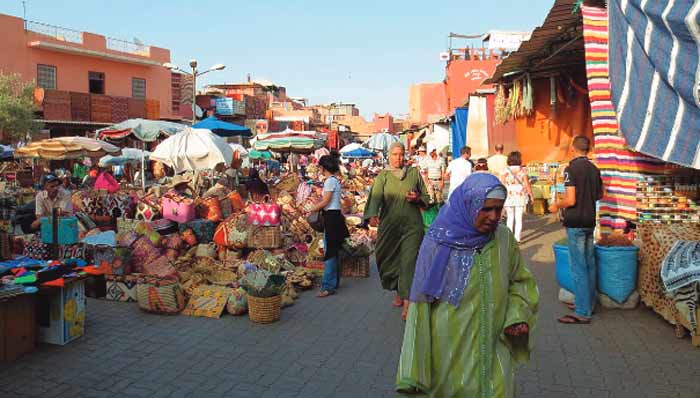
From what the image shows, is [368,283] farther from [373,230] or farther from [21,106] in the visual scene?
[21,106]

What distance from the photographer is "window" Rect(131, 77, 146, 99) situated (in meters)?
35.1

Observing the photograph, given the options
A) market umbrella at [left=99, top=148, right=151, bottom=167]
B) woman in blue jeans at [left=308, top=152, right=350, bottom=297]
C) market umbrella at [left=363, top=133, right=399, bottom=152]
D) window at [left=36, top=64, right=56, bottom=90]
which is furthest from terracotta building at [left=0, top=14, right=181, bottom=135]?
woman in blue jeans at [left=308, top=152, right=350, bottom=297]

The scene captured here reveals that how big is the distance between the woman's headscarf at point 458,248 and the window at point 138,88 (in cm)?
3603

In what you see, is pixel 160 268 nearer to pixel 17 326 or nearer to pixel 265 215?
pixel 265 215

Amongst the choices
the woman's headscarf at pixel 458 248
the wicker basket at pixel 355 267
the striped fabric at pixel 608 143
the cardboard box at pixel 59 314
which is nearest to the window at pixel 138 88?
the wicker basket at pixel 355 267

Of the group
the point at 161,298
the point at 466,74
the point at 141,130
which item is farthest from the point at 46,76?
the point at 161,298

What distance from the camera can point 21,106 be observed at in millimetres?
26062

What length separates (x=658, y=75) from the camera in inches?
193

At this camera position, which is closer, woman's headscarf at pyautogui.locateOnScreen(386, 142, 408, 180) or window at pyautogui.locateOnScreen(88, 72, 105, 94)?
woman's headscarf at pyautogui.locateOnScreen(386, 142, 408, 180)

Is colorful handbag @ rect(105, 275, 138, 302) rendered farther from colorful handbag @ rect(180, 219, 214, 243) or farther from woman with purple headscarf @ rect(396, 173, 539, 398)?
woman with purple headscarf @ rect(396, 173, 539, 398)

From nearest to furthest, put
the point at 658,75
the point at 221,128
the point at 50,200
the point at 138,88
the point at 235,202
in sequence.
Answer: the point at 658,75 < the point at 50,200 < the point at 235,202 < the point at 221,128 < the point at 138,88

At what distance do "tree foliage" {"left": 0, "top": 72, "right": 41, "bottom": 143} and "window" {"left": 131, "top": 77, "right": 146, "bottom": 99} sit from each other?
24.6ft

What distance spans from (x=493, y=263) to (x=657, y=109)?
3.29m

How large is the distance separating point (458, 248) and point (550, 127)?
10.1m
